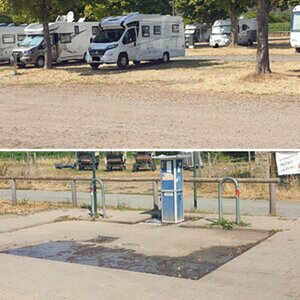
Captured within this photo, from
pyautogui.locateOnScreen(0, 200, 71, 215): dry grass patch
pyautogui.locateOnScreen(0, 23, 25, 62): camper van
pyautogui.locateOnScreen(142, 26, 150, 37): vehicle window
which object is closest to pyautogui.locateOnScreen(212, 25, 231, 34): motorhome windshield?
pyautogui.locateOnScreen(0, 23, 25, 62): camper van

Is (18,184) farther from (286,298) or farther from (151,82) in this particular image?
(286,298)

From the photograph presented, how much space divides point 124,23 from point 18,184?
8.55 meters

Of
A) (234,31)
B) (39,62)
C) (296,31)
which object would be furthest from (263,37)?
(234,31)

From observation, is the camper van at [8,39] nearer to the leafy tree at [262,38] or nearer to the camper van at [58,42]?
the camper van at [58,42]

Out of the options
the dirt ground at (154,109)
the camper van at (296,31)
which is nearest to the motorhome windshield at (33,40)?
the dirt ground at (154,109)

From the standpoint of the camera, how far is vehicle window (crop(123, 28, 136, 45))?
98.6ft

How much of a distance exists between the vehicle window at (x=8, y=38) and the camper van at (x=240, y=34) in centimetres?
1824

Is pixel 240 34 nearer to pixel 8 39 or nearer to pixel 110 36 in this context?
pixel 8 39

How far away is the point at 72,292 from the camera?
8367 mm

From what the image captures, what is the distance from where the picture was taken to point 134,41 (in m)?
30.5

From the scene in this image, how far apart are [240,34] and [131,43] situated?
2292cm

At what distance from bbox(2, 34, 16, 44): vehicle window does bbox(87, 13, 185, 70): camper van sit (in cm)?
1060

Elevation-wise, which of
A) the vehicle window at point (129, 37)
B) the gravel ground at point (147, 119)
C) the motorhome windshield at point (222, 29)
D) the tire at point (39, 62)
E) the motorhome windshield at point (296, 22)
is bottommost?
the gravel ground at point (147, 119)

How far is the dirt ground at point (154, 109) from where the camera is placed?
45.6 feet
